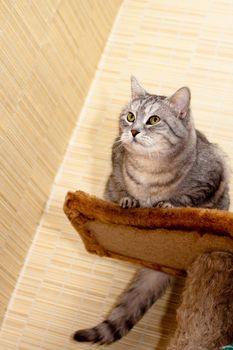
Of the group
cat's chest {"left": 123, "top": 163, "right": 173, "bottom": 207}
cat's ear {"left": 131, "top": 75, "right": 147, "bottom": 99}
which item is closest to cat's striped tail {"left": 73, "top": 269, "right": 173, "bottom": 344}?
cat's chest {"left": 123, "top": 163, "right": 173, "bottom": 207}

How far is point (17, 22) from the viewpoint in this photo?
1531 millimetres

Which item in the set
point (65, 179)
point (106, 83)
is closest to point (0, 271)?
point (65, 179)

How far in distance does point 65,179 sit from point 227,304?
970mm

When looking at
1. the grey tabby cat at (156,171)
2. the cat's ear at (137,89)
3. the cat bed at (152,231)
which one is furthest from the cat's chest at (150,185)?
the cat's ear at (137,89)

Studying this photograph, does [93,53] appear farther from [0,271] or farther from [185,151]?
[0,271]

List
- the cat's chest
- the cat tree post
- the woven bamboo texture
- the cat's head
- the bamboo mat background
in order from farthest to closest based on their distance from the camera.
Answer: the bamboo mat background < the woven bamboo texture < the cat's chest < the cat's head < the cat tree post

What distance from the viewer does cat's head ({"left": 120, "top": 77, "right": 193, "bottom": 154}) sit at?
134 centimetres

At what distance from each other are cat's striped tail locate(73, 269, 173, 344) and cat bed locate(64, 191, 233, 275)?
9 centimetres

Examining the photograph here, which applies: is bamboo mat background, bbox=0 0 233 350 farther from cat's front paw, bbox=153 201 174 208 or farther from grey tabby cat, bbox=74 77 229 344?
Result: cat's front paw, bbox=153 201 174 208

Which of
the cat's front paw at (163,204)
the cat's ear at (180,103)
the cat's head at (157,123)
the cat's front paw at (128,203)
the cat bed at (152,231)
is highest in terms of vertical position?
the cat's ear at (180,103)

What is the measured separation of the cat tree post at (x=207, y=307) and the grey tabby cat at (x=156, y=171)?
22 cm

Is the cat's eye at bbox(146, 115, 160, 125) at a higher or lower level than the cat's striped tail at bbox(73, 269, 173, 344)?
higher

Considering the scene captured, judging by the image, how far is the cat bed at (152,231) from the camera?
119 cm

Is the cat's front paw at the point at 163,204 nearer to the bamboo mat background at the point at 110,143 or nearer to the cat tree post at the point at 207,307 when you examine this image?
the cat tree post at the point at 207,307
